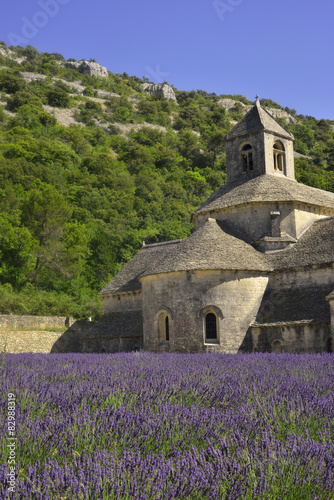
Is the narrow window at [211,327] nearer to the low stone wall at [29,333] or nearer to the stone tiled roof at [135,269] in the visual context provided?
the stone tiled roof at [135,269]

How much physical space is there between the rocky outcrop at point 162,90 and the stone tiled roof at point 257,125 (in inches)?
4086

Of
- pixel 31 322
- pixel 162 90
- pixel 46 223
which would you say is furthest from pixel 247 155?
pixel 162 90

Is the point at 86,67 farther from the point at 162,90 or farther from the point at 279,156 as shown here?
the point at 279,156

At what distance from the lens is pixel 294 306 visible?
789 inches

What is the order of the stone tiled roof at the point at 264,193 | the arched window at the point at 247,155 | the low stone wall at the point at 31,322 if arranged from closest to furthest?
the stone tiled roof at the point at 264,193, the arched window at the point at 247,155, the low stone wall at the point at 31,322

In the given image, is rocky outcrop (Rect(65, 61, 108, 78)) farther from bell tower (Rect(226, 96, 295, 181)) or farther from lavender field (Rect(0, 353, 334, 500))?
lavender field (Rect(0, 353, 334, 500))

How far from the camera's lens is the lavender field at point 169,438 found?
12.3 ft

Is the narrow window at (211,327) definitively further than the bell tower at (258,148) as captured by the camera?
No

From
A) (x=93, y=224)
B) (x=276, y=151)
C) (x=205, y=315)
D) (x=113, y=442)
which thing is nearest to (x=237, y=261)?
(x=205, y=315)

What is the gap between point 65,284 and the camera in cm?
4175

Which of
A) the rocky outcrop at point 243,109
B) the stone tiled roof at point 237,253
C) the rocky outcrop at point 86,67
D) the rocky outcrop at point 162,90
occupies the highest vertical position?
the rocky outcrop at point 86,67

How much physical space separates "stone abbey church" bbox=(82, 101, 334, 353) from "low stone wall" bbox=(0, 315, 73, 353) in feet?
14.4

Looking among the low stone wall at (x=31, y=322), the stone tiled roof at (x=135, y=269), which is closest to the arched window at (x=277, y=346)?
the stone tiled roof at (x=135, y=269)

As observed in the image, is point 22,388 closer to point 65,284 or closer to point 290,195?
point 290,195
